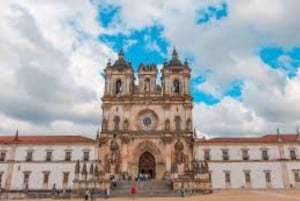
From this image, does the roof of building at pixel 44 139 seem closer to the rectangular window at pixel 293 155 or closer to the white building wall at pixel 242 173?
the white building wall at pixel 242 173

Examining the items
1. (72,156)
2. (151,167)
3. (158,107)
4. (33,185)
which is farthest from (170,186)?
(33,185)

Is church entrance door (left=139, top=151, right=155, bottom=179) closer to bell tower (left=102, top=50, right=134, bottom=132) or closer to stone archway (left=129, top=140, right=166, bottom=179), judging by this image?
stone archway (left=129, top=140, right=166, bottom=179)

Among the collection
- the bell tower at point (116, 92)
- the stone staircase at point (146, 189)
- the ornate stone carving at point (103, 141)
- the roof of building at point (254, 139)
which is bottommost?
the stone staircase at point (146, 189)

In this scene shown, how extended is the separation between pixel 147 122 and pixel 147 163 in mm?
5461

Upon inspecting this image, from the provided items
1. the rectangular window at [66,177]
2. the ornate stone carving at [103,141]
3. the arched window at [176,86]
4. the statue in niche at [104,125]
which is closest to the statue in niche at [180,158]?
the arched window at [176,86]

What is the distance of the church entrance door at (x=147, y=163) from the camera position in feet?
159

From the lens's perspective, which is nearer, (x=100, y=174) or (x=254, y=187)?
(x=100, y=174)

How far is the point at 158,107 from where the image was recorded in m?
50.3

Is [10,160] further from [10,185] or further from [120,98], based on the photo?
[120,98]

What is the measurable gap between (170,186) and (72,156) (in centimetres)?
1738

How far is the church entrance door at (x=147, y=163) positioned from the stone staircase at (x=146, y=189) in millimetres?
6361

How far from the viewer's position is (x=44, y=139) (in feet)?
176

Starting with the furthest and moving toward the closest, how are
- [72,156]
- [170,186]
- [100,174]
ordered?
1. [72,156]
2. [100,174]
3. [170,186]

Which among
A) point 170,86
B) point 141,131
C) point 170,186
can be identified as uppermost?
point 170,86
